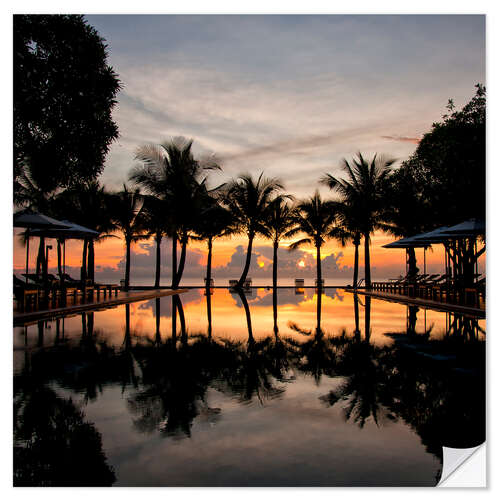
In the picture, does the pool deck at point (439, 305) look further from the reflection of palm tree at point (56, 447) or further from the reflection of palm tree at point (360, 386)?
the reflection of palm tree at point (56, 447)

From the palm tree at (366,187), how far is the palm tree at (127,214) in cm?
1283

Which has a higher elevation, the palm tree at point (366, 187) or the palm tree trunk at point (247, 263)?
the palm tree at point (366, 187)

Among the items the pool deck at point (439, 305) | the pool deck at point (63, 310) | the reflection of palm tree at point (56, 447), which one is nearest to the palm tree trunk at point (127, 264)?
the pool deck at point (63, 310)

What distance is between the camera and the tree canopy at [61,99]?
939 centimetres

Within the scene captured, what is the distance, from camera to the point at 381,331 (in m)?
10.0

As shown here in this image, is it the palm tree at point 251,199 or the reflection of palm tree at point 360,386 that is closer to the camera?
the reflection of palm tree at point 360,386

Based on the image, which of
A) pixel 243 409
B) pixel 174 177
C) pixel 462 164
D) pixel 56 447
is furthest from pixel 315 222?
pixel 56 447

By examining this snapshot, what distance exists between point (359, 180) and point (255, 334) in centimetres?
1964

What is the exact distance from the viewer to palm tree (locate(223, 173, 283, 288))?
28.9 m

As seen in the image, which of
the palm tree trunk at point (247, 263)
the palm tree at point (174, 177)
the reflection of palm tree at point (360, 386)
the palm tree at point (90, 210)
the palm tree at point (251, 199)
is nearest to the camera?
the reflection of palm tree at point (360, 386)

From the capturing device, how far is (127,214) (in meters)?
30.5
